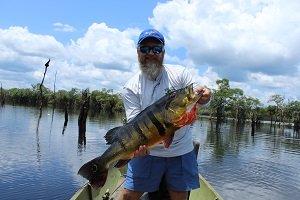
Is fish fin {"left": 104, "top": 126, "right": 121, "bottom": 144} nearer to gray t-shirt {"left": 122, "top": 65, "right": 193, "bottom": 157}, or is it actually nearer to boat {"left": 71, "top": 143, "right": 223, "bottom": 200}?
gray t-shirt {"left": 122, "top": 65, "right": 193, "bottom": 157}

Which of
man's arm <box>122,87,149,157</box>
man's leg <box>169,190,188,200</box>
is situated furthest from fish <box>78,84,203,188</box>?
man's leg <box>169,190,188,200</box>

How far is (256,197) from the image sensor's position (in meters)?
23.3

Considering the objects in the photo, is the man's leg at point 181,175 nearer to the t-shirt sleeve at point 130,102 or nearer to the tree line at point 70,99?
the t-shirt sleeve at point 130,102

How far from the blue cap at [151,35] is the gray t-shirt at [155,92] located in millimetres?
424

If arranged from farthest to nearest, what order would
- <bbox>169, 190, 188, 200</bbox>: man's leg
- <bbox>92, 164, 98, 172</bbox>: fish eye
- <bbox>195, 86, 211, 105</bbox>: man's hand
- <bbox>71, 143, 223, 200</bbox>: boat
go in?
<bbox>71, 143, 223, 200</bbox>: boat
<bbox>169, 190, 188, 200</bbox>: man's leg
<bbox>92, 164, 98, 172</bbox>: fish eye
<bbox>195, 86, 211, 105</bbox>: man's hand

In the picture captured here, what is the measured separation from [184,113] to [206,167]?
26540mm

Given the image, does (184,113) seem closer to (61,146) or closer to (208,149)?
(61,146)

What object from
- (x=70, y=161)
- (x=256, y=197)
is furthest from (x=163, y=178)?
(x=70, y=161)

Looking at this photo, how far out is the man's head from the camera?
18.3ft

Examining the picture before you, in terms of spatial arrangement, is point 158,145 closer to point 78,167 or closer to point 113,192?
point 113,192

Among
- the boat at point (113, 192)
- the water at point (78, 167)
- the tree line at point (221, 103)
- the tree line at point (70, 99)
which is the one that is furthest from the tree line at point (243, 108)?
the boat at point (113, 192)

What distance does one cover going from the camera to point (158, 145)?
18.7 feet

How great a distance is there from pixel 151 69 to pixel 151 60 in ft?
0.38

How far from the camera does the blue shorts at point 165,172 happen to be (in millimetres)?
5852
